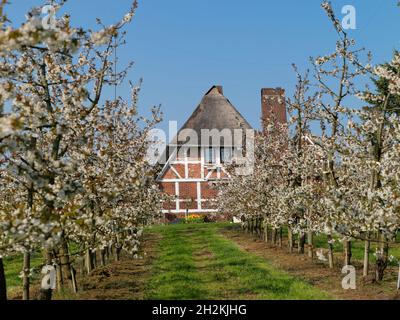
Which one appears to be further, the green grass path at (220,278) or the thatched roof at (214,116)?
the thatched roof at (214,116)

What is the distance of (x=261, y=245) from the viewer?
945 inches

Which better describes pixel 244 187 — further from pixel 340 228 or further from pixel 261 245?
pixel 340 228

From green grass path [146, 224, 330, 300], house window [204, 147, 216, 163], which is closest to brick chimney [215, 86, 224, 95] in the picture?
house window [204, 147, 216, 163]

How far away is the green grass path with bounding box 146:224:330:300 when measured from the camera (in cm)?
1222

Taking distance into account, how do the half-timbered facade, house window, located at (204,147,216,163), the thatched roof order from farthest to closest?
1. the thatched roof
2. house window, located at (204,147,216,163)
3. the half-timbered facade

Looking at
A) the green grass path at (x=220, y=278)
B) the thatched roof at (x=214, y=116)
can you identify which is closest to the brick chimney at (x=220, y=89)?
the thatched roof at (x=214, y=116)

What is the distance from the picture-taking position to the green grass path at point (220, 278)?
12.2 meters

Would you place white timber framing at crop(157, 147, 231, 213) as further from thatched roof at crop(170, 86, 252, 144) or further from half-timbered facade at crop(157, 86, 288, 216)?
thatched roof at crop(170, 86, 252, 144)

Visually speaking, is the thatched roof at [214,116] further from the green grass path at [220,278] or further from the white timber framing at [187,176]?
the green grass path at [220,278]

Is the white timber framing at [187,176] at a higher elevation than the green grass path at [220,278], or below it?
higher

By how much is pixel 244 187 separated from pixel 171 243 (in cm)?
464

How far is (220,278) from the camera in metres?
14.8

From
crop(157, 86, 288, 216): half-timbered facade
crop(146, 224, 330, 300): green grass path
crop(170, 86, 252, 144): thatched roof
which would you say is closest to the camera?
crop(146, 224, 330, 300): green grass path
